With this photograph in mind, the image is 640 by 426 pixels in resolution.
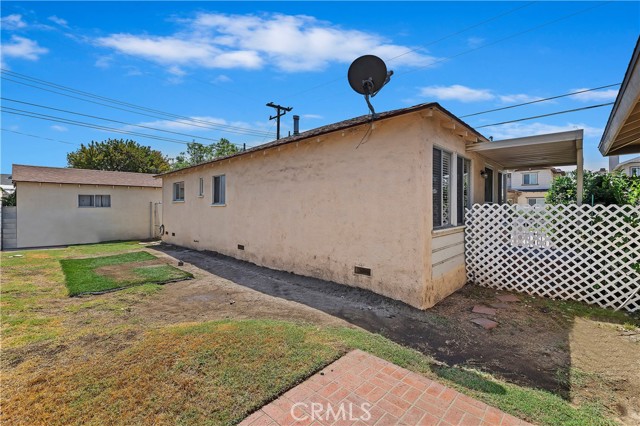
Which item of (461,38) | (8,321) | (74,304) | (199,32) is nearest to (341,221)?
(74,304)

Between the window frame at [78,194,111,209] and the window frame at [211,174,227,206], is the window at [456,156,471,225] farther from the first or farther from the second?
the window frame at [78,194,111,209]

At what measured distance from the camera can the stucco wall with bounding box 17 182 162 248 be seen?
13.8m

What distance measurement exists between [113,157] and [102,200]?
18.7m

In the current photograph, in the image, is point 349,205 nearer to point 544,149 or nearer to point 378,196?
point 378,196

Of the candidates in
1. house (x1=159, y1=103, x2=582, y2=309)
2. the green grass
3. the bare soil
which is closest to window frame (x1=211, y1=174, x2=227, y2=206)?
house (x1=159, y1=103, x2=582, y2=309)

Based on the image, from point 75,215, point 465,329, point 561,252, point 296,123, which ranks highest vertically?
point 296,123

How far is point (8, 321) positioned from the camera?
4.38 metres

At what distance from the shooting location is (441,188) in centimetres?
592

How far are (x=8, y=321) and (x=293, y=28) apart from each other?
28.0 feet

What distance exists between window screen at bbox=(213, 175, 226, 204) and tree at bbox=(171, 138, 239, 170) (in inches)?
1086

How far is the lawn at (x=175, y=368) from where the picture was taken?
243 centimetres

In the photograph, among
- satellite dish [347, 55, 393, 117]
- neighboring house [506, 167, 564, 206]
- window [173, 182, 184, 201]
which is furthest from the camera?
neighboring house [506, 167, 564, 206]

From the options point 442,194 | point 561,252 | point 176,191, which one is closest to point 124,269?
point 176,191

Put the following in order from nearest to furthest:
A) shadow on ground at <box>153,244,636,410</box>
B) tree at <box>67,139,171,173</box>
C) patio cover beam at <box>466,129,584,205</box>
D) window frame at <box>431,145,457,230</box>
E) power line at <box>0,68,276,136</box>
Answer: shadow on ground at <box>153,244,636,410</box>, window frame at <box>431,145,457,230</box>, patio cover beam at <box>466,129,584,205</box>, power line at <box>0,68,276,136</box>, tree at <box>67,139,171,173</box>
